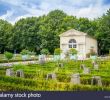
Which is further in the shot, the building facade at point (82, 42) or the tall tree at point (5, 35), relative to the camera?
the building facade at point (82, 42)

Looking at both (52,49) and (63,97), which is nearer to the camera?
(63,97)

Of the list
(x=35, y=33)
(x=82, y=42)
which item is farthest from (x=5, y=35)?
(x=82, y=42)

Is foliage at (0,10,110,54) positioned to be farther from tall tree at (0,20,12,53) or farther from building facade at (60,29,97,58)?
building facade at (60,29,97,58)

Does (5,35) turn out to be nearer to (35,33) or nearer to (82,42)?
(35,33)

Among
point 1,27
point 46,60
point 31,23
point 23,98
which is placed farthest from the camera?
point 46,60

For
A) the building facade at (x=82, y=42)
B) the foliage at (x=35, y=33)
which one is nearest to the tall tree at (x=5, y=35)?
the foliage at (x=35, y=33)

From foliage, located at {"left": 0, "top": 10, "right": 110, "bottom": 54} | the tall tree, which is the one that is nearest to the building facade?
foliage, located at {"left": 0, "top": 10, "right": 110, "bottom": 54}

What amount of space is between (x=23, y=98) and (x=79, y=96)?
1.72 feet

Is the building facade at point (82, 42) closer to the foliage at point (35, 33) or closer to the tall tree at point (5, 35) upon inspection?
the foliage at point (35, 33)

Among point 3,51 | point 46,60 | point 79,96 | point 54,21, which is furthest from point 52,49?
point 46,60

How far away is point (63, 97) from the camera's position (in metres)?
3.23

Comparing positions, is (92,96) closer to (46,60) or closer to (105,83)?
(105,83)

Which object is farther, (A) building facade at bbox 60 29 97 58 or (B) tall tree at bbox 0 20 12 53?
(A) building facade at bbox 60 29 97 58

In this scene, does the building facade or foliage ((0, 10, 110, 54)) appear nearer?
foliage ((0, 10, 110, 54))
